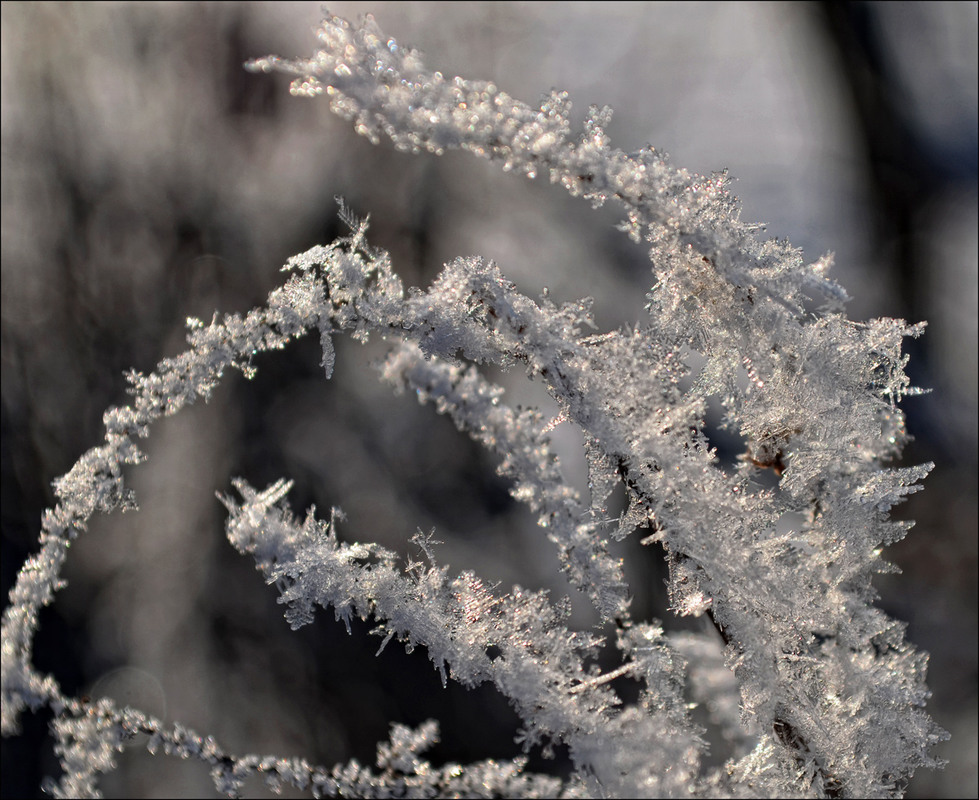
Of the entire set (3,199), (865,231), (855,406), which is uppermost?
(865,231)

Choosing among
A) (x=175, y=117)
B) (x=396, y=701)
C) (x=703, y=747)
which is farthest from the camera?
(x=175, y=117)

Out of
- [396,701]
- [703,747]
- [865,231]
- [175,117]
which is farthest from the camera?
[175,117]

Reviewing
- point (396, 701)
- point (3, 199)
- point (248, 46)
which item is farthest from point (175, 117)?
point (396, 701)

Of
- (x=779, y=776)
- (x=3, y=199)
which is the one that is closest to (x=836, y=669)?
(x=779, y=776)

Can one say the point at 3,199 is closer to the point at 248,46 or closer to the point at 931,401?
the point at 248,46

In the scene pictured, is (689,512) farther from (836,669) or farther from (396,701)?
(396,701)

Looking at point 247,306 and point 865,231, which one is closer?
point 865,231

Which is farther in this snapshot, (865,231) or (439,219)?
(439,219)

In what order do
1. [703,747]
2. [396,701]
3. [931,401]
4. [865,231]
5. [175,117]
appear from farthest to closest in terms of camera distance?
[175,117]
[396,701]
[865,231]
[931,401]
[703,747]

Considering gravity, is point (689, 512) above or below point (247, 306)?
below
